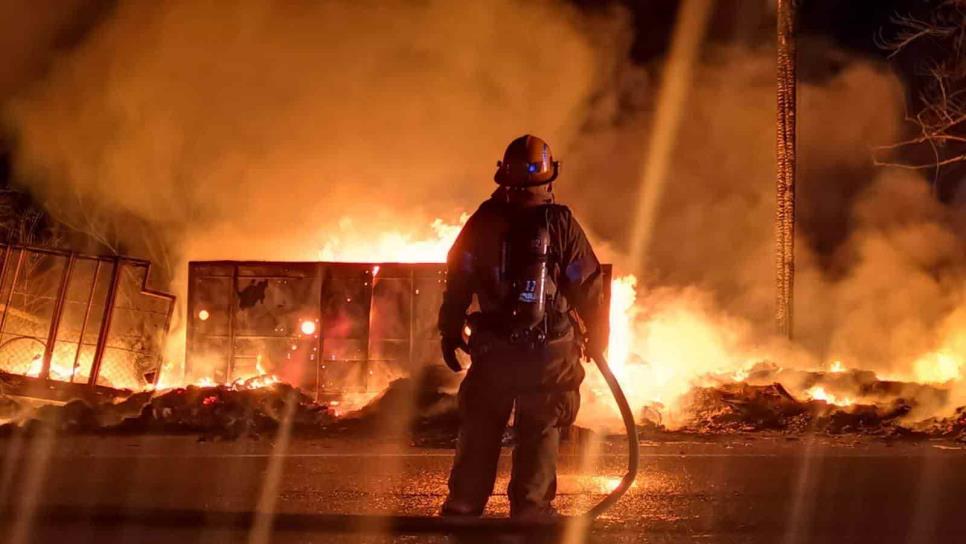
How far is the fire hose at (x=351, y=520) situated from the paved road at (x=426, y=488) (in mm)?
25

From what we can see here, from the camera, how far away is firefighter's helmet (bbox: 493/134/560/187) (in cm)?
482

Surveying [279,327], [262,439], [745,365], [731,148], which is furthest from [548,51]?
[262,439]

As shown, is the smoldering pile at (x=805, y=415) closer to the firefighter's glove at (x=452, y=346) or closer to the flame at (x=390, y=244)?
the flame at (x=390, y=244)

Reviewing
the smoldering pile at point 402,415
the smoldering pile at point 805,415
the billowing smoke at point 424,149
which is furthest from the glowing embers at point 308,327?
the smoldering pile at point 805,415

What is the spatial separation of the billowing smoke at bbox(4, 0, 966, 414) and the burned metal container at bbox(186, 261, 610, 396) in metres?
2.33

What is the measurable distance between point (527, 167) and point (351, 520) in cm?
196

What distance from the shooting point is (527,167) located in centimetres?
482

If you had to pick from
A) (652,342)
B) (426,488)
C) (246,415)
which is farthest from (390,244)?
(426,488)

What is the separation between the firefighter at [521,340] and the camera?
4.73m

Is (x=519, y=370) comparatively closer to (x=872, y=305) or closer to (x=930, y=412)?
(x=930, y=412)

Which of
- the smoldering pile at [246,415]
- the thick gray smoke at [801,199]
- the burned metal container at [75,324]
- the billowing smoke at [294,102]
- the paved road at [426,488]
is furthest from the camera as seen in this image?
the thick gray smoke at [801,199]

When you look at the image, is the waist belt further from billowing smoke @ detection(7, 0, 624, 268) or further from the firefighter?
billowing smoke @ detection(7, 0, 624, 268)

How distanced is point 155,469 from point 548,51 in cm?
986

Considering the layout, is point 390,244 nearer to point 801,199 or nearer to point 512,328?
point 801,199
